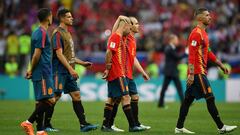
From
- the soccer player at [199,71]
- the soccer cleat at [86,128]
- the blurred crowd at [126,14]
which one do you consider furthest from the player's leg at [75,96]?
the blurred crowd at [126,14]

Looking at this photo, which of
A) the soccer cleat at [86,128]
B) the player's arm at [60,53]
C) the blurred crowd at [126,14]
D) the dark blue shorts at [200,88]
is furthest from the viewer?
the blurred crowd at [126,14]

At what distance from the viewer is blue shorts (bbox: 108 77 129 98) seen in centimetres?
1495

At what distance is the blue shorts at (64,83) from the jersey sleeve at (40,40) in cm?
222

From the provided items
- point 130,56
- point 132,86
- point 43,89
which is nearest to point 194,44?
point 130,56

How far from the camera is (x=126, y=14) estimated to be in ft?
115

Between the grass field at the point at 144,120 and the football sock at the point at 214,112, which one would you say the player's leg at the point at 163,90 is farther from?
the football sock at the point at 214,112

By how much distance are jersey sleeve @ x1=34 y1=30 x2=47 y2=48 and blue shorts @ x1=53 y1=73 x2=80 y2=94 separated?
222 cm

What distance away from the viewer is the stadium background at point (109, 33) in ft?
100

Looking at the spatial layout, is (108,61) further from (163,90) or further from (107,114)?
(163,90)

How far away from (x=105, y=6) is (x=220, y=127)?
22.1 meters

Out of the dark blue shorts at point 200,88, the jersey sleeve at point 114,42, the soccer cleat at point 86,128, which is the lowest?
the soccer cleat at point 86,128

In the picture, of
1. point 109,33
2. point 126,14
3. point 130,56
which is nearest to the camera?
point 130,56

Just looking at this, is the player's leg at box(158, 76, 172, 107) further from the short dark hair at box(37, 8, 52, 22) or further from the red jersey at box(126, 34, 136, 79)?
the short dark hair at box(37, 8, 52, 22)

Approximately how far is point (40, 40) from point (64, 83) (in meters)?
2.40
